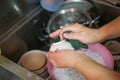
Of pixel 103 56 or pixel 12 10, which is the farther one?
pixel 12 10

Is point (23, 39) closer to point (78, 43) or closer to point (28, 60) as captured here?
point (28, 60)

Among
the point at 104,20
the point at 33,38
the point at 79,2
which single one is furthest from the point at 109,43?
the point at 33,38

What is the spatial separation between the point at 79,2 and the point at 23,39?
317mm

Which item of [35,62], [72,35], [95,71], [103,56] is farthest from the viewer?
[35,62]

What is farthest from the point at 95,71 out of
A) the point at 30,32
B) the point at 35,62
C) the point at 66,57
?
the point at 30,32

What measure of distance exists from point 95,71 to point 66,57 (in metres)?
0.10

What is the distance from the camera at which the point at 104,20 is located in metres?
1.11

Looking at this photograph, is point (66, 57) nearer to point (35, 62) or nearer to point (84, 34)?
point (84, 34)

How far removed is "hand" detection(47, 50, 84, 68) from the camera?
68 centimetres

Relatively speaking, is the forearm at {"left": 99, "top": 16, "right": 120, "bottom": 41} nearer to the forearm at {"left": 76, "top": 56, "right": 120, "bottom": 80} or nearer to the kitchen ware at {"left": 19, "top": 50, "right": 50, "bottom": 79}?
the forearm at {"left": 76, "top": 56, "right": 120, "bottom": 80}

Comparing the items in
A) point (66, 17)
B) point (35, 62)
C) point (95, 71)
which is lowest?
point (35, 62)

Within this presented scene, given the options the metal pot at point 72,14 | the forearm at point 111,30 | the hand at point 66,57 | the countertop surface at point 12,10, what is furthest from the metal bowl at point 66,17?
the hand at point 66,57

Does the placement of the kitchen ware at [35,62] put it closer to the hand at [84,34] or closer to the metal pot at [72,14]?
the metal pot at [72,14]

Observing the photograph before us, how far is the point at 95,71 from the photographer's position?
0.64 m
